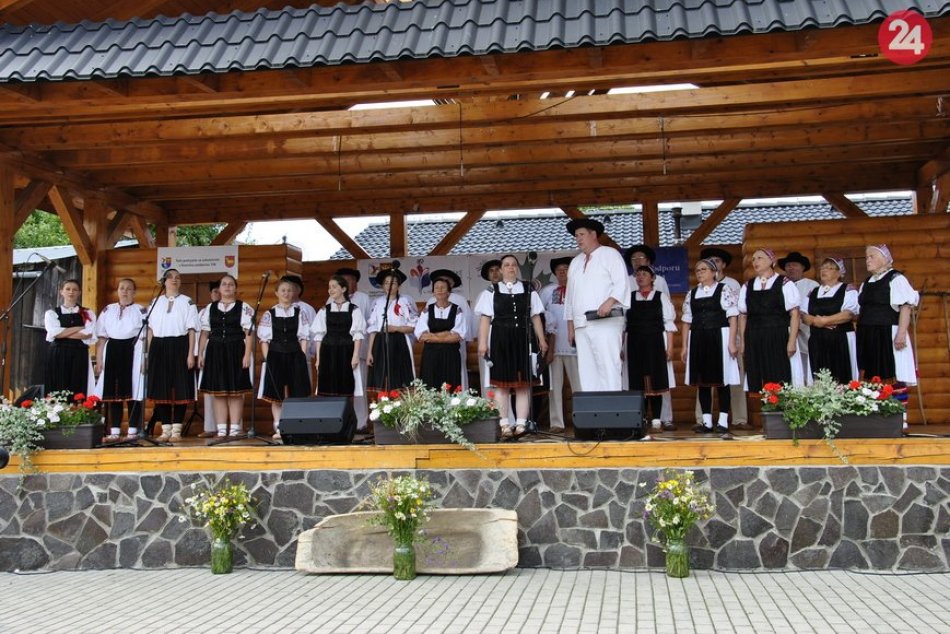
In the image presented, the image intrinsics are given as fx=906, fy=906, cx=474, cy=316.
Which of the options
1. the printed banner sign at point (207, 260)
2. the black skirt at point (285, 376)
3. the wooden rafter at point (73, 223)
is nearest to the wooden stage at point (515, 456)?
the black skirt at point (285, 376)

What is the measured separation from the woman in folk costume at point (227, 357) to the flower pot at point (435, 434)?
239cm

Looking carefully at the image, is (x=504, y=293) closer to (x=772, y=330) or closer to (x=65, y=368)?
(x=772, y=330)

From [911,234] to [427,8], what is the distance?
18.7 ft

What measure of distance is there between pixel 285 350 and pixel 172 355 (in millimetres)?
1071

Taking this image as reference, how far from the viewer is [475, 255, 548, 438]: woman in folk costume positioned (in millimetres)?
7457

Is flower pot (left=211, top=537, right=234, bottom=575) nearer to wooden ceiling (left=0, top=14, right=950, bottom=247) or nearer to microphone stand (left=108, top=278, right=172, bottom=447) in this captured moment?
microphone stand (left=108, top=278, right=172, bottom=447)

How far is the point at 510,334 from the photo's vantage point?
7.52 metres

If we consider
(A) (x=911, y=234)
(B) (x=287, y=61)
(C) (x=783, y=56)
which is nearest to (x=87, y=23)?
(B) (x=287, y=61)

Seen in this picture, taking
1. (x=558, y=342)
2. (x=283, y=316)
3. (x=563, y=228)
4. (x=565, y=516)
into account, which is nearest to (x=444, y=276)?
(x=558, y=342)

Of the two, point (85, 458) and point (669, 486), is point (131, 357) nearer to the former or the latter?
point (85, 458)

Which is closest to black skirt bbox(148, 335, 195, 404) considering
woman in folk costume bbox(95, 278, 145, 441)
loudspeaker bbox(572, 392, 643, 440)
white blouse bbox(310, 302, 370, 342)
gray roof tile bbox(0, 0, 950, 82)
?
woman in folk costume bbox(95, 278, 145, 441)

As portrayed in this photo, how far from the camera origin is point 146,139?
8.12 m

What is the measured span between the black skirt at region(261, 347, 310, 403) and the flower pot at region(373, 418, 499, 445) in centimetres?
206

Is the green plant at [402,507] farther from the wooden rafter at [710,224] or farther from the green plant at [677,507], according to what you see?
the wooden rafter at [710,224]
